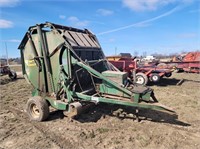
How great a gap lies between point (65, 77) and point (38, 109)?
1.11 m

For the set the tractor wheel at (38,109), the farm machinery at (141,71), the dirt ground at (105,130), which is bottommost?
the dirt ground at (105,130)

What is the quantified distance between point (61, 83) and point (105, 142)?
6.75 ft

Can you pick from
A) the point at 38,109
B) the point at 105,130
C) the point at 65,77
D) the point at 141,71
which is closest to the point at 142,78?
the point at 141,71

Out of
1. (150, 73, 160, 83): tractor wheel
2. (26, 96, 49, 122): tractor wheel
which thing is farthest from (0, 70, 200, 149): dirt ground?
(150, 73, 160, 83): tractor wheel

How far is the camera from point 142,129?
4.58 metres

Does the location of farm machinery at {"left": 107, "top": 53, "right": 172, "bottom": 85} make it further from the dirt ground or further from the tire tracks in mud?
the tire tracks in mud

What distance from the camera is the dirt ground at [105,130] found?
3.95 metres

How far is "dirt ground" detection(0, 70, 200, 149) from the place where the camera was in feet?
13.0

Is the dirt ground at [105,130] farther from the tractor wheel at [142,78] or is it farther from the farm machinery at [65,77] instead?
the tractor wheel at [142,78]

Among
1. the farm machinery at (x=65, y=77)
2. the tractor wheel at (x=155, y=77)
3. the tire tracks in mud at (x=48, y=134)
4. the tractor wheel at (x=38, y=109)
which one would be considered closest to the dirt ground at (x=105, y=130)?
the tire tracks in mud at (x=48, y=134)

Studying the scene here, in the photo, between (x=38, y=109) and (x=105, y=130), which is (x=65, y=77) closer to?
(x=38, y=109)

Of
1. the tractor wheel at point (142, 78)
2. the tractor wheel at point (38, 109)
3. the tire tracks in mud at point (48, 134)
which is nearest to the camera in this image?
the tire tracks in mud at point (48, 134)

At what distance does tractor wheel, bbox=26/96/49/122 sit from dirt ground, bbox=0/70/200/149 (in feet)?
0.52

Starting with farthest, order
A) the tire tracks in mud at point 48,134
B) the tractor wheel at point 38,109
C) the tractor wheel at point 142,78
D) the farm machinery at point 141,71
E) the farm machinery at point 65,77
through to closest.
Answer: the farm machinery at point 141,71 → the tractor wheel at point 142,78 → the tractor wheel at point 38,109 → the farm machinery at point 65,77 → the tire tracks in mud at point 48,134
